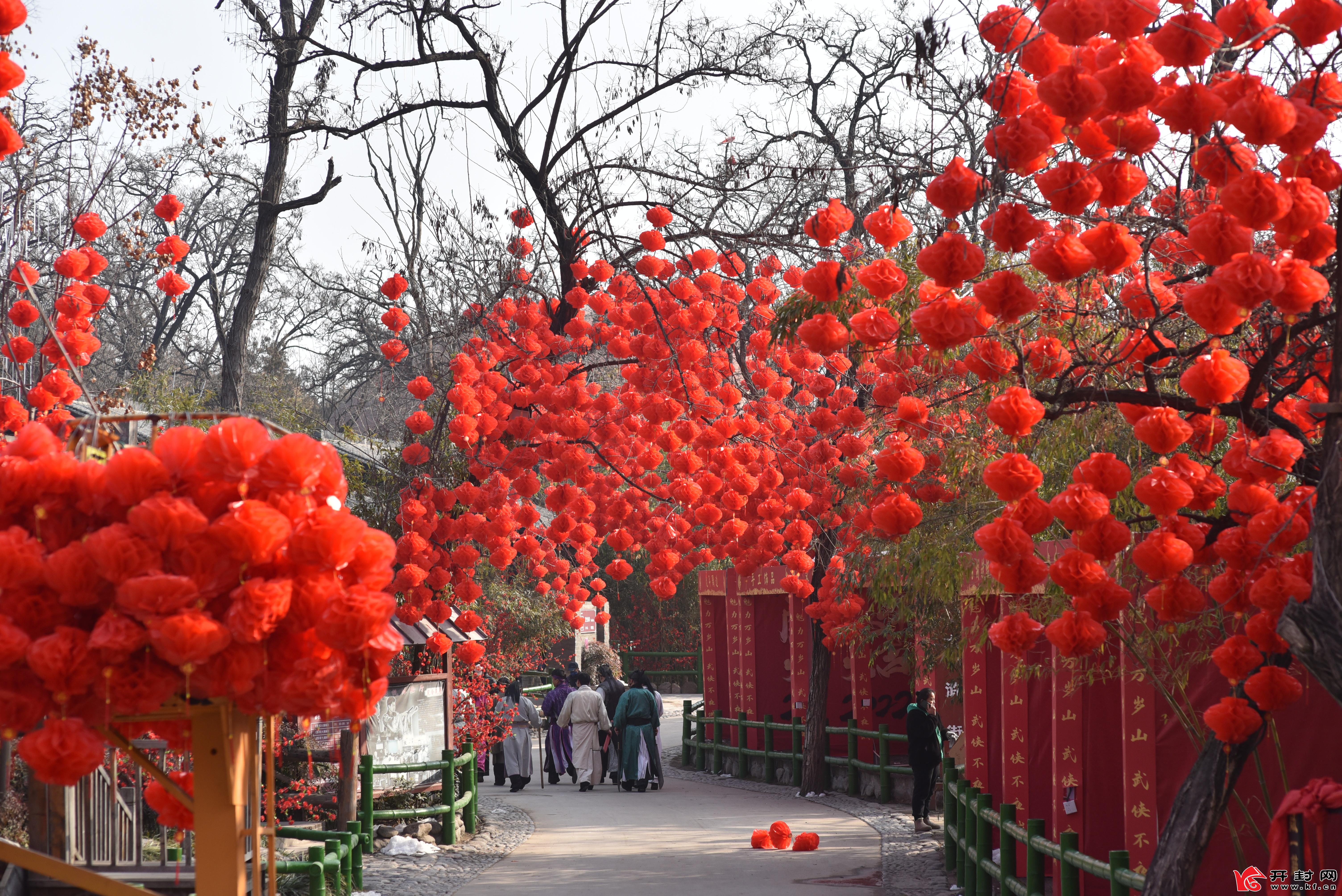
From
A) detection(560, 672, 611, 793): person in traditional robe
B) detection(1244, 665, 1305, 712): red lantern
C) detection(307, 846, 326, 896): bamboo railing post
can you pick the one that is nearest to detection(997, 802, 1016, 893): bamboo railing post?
detection(1244, 665, 1305, 712): red lantern

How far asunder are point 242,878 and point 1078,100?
4.37 metres

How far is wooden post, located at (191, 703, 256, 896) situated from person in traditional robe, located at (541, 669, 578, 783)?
14.5 meters

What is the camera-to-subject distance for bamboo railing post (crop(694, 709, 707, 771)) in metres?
21.3

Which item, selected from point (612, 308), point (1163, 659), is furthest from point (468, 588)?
point (1163, 659)

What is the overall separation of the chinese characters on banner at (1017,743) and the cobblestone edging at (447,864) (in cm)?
507

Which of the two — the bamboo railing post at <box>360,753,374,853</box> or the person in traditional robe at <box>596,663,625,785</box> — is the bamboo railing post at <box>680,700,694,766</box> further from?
the bamboo railing post at <box>360,753,374,853</box>

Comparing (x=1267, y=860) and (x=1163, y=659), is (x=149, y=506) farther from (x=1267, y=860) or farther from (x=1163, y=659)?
(x=1267, y=860)

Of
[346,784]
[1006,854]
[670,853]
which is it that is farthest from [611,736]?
[1006,854]

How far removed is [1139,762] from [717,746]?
13.4 m

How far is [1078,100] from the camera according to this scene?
15.6ft

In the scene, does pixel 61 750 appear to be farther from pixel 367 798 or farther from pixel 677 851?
pixel 677 851

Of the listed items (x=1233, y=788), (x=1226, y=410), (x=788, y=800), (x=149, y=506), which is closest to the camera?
(x=149, y=506)

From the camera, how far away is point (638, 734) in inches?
710

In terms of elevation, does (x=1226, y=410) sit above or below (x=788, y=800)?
above
